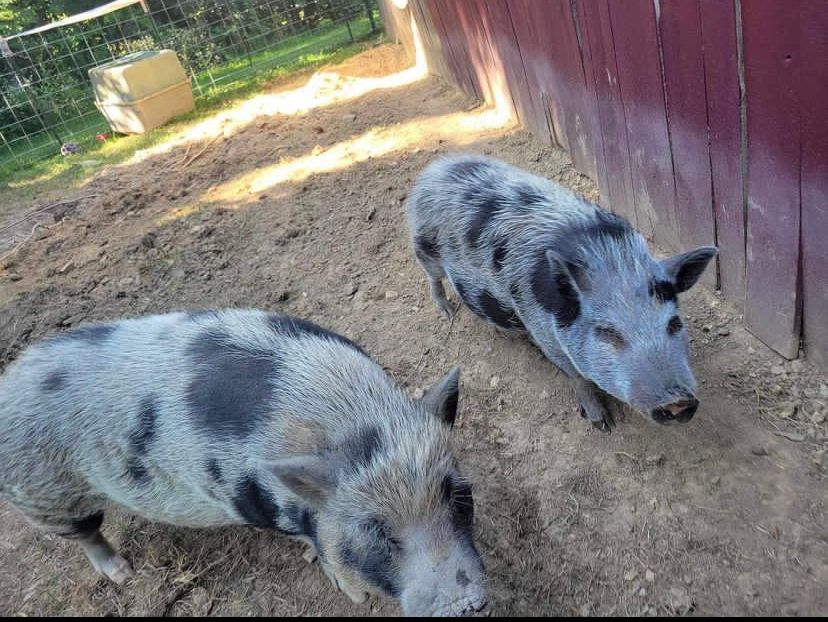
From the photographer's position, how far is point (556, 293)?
307 cm

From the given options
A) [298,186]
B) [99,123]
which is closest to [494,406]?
[298,186]

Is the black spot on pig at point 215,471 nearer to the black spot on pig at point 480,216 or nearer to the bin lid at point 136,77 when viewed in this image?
the black spot on pig at point 480,216

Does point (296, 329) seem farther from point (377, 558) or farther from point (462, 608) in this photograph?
point (462, 608)

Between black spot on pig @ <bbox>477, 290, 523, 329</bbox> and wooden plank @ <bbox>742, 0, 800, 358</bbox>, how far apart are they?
1325 millimetres

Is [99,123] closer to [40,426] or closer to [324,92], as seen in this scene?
[324,92]

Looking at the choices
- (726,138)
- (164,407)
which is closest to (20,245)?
(164,407)

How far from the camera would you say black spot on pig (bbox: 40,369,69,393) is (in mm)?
2840

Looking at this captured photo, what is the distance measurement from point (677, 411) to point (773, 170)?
1284 millimetres

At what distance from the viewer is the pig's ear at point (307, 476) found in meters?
2.20

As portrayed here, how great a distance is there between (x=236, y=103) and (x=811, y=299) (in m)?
10.8

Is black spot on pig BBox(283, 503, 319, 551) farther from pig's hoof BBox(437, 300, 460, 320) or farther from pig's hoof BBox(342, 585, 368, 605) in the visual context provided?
pig's hoof BBox(437, 300, 460, 320)

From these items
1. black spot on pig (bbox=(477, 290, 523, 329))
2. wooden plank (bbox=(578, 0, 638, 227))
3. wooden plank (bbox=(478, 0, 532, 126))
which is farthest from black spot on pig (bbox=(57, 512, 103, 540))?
wooden plank (bbox=(478, 0, 532, 126))

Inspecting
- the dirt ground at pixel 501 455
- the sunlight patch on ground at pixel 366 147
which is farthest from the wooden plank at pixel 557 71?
the sunlight patch on ground at pixel 366 147

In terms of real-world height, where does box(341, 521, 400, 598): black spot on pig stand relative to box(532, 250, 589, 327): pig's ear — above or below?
below
